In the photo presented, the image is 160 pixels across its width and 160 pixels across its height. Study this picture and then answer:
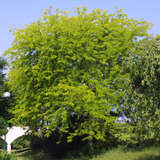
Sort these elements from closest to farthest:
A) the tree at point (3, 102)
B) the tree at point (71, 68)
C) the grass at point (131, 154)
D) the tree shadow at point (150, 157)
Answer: the tree shadow at point (150, 157)
the grass at point (131, 154)
the tree at point (71, 68)
the tree at point (3, 102)

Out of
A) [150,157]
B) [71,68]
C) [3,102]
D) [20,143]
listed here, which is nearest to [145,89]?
[150,157]

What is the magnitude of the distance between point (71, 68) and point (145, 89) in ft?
32.2

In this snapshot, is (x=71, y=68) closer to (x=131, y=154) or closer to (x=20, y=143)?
(x=131, y=154)

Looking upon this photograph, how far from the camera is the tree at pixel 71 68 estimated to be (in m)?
20.0

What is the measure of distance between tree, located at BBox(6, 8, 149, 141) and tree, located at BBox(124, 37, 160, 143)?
6.28 m

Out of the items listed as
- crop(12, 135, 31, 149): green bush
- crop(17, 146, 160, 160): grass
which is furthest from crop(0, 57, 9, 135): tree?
crop(12, 135, 31, 149): green bush

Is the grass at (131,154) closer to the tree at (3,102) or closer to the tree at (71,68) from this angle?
the tree at (71,68)

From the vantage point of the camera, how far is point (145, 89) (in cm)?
1276

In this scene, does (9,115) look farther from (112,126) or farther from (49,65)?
(112,126)

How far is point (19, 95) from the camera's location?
24328 millimetres

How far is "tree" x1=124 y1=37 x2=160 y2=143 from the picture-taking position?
12078mm

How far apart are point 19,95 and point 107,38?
926cm

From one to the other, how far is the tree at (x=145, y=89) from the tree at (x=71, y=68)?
20.6ft

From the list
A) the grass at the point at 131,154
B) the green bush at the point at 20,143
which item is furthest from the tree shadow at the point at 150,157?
the green bush at the point at 20,143
